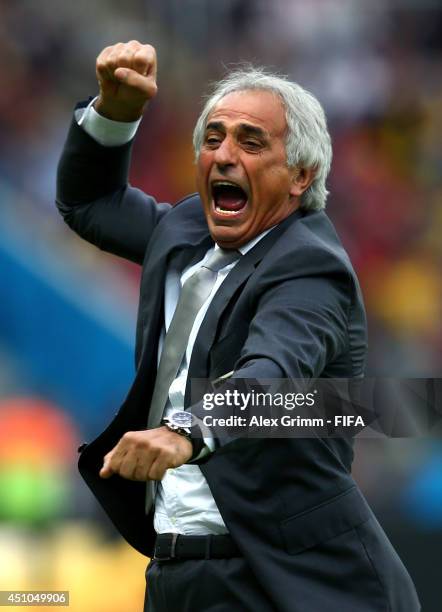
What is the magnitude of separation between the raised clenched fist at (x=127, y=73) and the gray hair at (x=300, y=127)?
14 centimetres

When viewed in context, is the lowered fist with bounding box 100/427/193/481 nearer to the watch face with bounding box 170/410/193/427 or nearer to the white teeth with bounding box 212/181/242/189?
the watch face with bounding box 170/410/193/427

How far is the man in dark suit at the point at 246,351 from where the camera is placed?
2.04 metres

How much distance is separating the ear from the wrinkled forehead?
85 millimetres

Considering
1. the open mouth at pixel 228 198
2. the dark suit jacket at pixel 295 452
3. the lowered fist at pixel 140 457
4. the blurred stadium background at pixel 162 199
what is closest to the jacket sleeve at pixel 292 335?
the dark suit jacket at pixel 295 452

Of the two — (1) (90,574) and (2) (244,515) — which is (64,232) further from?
(2) (244,515)

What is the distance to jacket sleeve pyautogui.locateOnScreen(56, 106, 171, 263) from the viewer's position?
248cm

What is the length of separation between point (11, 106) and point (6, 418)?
3.80 feet

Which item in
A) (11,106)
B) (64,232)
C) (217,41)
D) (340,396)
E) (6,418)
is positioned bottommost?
(340,396)

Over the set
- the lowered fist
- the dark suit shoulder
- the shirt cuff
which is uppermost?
the shirt cuff

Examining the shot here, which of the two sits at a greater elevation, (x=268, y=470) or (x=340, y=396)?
(x=340, y=396)

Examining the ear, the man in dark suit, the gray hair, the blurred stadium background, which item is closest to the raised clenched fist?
the man in dark suit

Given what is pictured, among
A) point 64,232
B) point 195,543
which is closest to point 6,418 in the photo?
point 64,232

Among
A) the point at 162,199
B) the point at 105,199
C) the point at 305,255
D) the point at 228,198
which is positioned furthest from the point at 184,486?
the point at 162,199

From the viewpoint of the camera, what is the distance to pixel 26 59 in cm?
442
